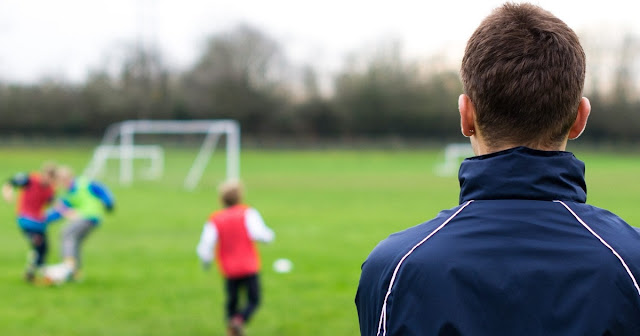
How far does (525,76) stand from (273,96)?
5772cm

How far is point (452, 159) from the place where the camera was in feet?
163

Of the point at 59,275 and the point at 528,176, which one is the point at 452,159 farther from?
the point at 528,176

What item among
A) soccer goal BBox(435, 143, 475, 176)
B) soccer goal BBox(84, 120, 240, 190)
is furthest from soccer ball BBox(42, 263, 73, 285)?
soccer goal BBox(435, 143, 475, 176)

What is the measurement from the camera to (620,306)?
1294 millimetres

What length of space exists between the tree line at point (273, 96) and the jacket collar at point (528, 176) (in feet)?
182

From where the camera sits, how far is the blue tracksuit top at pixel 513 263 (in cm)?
130

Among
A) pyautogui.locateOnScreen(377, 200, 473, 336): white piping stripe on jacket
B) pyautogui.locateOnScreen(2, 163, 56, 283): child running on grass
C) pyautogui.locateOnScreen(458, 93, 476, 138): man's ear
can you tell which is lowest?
pyautogui.locateOnScreen(2, 163, 56, 283): child running on grass

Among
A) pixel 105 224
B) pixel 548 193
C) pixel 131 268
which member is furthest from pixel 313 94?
pixel 548 193

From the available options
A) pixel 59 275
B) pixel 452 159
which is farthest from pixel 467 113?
pixel 452 159

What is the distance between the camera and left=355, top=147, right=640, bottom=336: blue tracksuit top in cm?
130

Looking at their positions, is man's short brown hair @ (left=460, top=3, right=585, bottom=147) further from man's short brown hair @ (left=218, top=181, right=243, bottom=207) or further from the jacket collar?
man's short brown hair @ (left=218, top=181, right=243, bottom=207)

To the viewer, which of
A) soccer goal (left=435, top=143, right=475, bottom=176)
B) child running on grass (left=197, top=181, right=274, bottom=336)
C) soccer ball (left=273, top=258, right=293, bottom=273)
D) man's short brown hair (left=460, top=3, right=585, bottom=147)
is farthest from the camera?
soccer goal (left=435, top=143, right=475, bottom=176)

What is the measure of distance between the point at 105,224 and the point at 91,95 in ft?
137

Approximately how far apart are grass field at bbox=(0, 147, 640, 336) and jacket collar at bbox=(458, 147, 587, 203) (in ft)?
18.3
